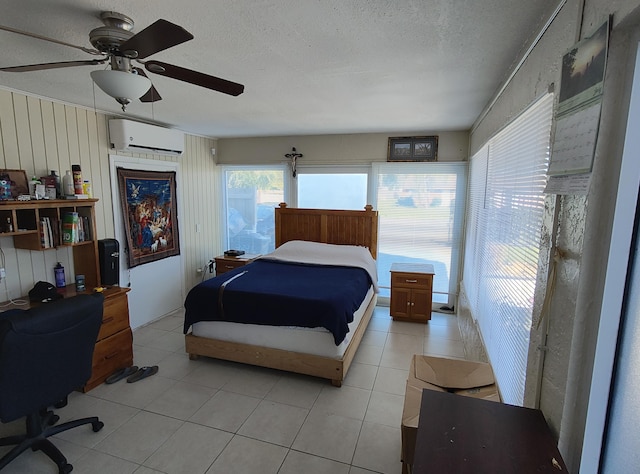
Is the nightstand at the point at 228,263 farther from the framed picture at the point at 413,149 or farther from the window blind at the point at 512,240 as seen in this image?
the window blind at the point at 512,240

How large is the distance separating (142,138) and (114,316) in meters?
1.89

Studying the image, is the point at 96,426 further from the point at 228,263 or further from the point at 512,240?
the point at 512,240

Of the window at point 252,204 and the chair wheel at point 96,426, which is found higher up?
the window at point 252,204

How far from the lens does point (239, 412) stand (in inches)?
97.3

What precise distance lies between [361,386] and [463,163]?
2881 mm

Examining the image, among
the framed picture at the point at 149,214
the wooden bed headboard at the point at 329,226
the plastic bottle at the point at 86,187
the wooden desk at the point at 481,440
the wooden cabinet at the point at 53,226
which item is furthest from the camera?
the wooden bed headboard at the point at 329,226

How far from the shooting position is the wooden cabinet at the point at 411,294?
4.09 metres

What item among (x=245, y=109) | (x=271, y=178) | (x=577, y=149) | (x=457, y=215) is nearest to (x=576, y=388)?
(x=577, y=149)

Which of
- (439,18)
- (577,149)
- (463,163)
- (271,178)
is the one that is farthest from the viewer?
(271,178)

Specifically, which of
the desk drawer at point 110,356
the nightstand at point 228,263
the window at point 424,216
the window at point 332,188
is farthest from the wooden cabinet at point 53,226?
the window at point 424,216

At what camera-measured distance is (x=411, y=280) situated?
4133mm

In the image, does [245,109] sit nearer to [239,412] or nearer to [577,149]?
[239,412]

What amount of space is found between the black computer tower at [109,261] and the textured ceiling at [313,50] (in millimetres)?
1310

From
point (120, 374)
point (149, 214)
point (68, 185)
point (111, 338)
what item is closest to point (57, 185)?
point (68, 185)
